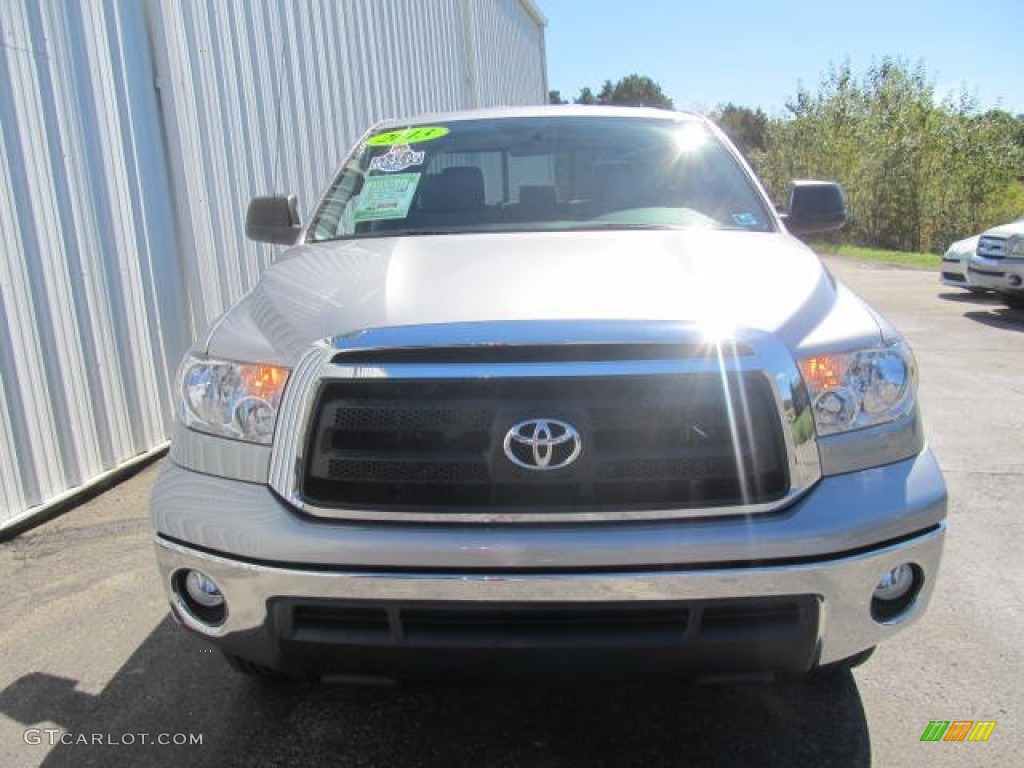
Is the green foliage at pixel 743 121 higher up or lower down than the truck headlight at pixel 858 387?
higher up

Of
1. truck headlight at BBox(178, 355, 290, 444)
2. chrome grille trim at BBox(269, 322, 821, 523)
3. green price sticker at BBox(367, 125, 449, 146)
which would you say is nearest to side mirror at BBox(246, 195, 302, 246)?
green price sticker at BBox(367, 125, 449, 146)

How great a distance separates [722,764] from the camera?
7.18ft

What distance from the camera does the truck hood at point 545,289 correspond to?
196 cm

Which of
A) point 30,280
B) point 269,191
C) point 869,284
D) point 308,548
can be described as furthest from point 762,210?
point 869,284

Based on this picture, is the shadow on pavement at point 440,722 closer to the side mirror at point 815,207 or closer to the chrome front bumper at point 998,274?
the side mirror at point 815,207

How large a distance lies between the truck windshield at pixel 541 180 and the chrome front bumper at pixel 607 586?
1.43m

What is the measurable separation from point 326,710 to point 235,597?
2.40ft

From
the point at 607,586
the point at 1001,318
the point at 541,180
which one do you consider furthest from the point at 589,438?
the point at 1001,318

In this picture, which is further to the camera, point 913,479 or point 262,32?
point 262,32

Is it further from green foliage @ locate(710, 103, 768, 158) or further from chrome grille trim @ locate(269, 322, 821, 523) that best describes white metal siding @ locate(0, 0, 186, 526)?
green foliage @ locate(710, 103, 768, 158)

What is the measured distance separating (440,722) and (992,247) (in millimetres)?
10269

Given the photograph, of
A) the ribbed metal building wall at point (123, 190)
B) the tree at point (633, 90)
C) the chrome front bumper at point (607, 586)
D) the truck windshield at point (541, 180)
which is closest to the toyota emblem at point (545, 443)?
the chrome front bumper at point (607, 586)

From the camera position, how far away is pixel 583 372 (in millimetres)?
1833

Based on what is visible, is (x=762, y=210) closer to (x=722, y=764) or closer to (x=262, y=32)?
(x=722, y=764)
